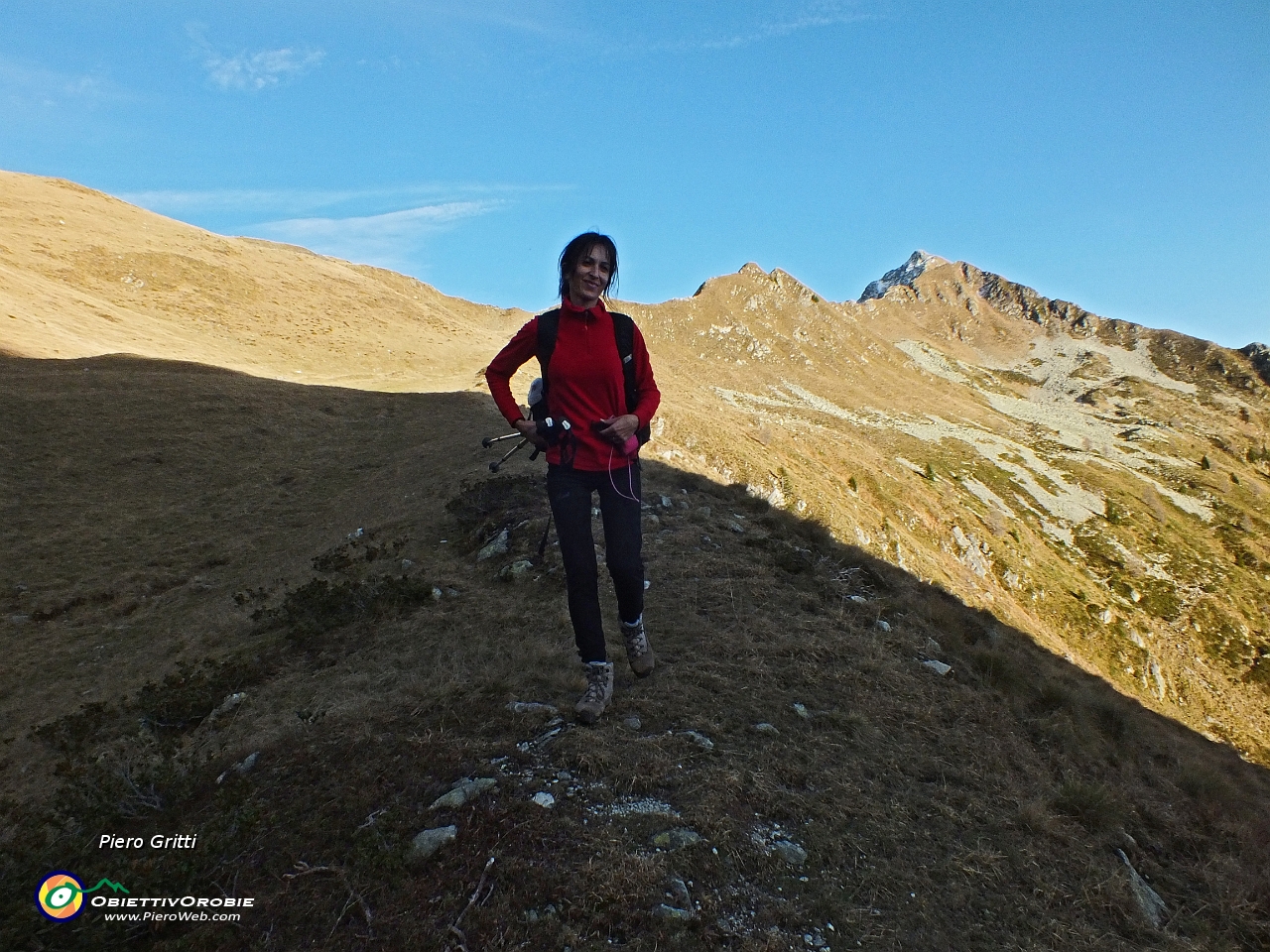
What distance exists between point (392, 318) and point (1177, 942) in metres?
65.9

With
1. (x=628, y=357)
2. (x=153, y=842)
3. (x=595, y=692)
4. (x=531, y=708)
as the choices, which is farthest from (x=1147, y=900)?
(x=153, y=842)

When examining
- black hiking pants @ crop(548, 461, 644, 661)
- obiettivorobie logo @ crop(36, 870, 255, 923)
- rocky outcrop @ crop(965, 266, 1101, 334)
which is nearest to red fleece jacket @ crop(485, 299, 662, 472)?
black hiking pants @ crop(548, 461, 644, 661)

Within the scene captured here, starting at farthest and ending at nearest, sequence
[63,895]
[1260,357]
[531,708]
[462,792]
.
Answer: [1260,357], [531,708], [462,792], [63,895]

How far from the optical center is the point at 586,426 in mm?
5254

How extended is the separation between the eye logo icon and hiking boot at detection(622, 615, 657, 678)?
4.14 meters

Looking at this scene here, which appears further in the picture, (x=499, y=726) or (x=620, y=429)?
(x=499, y=726)

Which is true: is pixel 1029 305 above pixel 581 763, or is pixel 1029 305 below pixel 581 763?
above

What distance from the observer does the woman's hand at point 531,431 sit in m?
5.18

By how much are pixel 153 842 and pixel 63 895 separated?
2.03 ft

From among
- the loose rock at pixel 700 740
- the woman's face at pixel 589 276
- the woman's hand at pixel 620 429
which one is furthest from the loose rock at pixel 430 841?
the woman's face at pixel 589 276

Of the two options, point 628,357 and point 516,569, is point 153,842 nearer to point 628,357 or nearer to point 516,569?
point 628,357

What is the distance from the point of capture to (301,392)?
96.3 ft

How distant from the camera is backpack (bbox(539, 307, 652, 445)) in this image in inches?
207

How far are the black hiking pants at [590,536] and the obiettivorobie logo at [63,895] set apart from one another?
A: 11.0 feet
